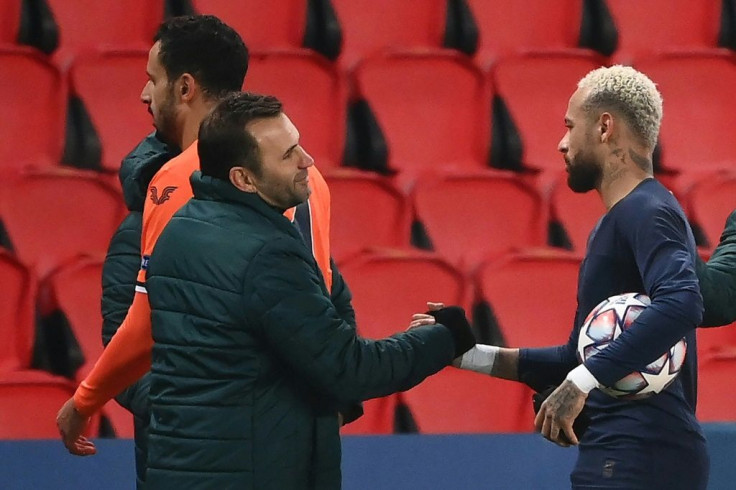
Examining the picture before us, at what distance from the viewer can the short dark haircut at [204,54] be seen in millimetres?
2287

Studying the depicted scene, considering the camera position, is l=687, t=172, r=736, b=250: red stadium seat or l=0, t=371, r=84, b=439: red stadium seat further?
l=687, t=172, r=736, b=250: red stadium seat

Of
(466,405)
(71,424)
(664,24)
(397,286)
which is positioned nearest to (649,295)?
(71,424)

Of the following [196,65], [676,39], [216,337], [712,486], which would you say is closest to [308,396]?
[216,337]

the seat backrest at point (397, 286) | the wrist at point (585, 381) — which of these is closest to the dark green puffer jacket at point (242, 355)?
the wrist at point (585, 381)

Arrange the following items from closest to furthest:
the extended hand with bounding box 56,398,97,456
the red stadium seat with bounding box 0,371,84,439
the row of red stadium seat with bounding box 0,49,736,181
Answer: the extended hand with bounding box 56,398,97,456 < the red stadium seat with bounding box 0,371,84,439 < the row of red stadium seat with bounding box 0,49,736,181

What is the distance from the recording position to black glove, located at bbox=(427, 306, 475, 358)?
2.03 metres

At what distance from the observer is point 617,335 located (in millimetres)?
1985

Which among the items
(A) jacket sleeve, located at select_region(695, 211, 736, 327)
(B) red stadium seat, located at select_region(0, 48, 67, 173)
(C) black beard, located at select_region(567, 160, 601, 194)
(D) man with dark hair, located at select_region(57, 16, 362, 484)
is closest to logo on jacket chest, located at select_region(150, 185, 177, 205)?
(D) man with dark hair, located at select_region(57, 16, 362, 484)

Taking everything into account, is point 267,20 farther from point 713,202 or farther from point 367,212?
point 713,202

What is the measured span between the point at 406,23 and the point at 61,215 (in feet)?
4.52

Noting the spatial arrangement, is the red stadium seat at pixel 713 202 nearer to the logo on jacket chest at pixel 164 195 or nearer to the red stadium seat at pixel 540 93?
the red stadium seat at pixel 540 93

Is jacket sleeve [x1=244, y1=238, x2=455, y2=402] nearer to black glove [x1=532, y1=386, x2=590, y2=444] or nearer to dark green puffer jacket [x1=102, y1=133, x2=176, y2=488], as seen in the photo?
black glove [x1=532, y1=386, x2=590, y2=444]

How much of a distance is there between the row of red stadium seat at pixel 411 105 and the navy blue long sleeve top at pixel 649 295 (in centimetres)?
194

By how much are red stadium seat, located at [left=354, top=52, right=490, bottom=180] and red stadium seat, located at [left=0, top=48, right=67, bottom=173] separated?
0.99 m
